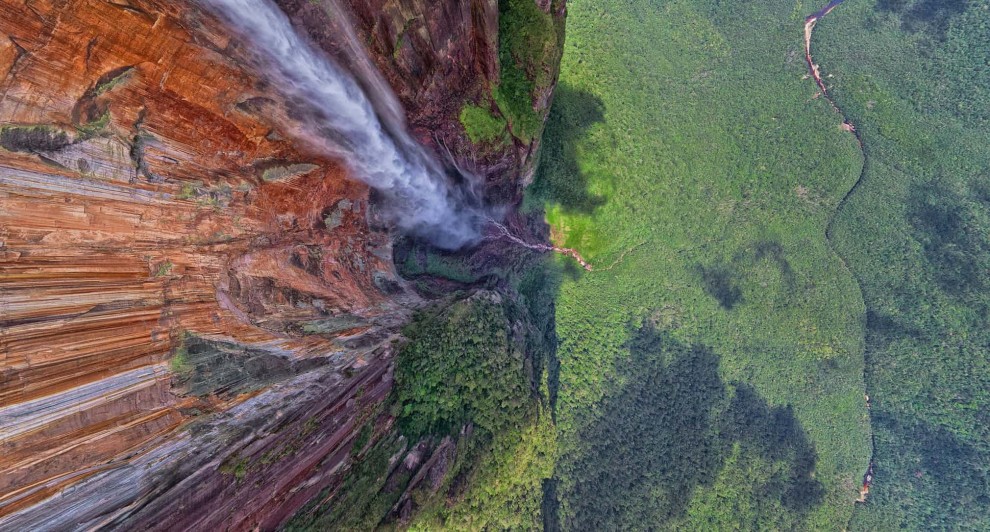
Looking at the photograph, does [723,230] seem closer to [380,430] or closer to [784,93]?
[784,93]

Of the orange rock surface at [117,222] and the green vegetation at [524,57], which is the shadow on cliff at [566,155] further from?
the orange rock surface at [117,222]

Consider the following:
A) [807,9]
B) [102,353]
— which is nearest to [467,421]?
[102,353]

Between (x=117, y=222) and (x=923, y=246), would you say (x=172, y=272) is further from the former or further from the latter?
(x=923, y=246)

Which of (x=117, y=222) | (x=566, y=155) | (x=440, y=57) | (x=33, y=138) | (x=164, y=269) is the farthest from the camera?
(x=566, y=155)

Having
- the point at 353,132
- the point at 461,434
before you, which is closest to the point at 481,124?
the point at 353,132

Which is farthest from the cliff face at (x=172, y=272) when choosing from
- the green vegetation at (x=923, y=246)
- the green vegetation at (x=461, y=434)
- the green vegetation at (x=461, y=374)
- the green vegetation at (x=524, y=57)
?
the green vegetation at (x=923, y=246)

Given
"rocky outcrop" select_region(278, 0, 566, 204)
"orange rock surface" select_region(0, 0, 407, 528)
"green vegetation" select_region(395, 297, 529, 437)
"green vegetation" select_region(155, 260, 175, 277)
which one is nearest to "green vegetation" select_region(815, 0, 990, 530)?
"rocky outcrop" select_region(278, 0, 566, 204)
